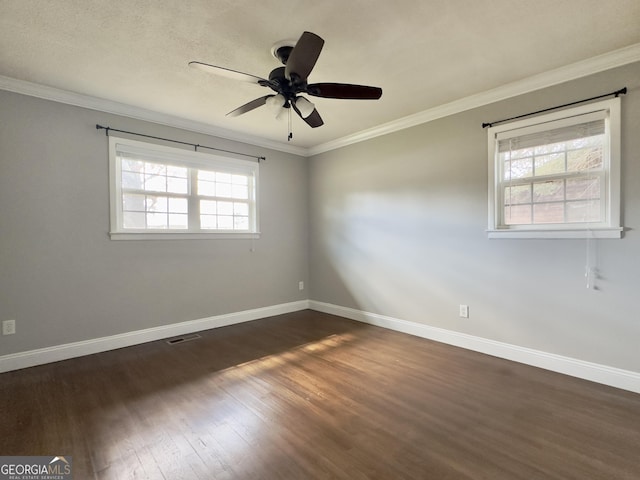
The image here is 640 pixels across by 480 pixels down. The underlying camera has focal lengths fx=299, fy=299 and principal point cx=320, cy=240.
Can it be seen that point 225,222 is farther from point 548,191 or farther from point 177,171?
point 548,191

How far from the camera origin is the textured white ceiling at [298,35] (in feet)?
6.26

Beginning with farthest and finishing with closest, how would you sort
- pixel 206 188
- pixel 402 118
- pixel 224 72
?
1. pixel 206 188
2. pixel 402 118
3. pixel 224 72

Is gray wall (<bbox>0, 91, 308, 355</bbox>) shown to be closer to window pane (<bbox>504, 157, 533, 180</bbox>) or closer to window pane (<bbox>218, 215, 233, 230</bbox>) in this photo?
window pane (<bbox>218, 215, 233, 230</bbox>)

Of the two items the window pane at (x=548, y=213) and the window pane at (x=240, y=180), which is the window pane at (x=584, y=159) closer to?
the window pane at (x=548, y=213)

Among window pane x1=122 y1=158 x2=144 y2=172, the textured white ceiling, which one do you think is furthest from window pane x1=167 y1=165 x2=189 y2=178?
the textured white ceiling

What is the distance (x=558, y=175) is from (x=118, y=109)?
14.9 ft

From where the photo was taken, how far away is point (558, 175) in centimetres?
276

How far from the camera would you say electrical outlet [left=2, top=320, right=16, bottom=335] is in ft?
9.00

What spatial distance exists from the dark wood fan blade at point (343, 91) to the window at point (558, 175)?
163 cm

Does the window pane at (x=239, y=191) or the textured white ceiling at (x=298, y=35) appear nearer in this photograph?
the textured white ceiling at (x=298, y=35)

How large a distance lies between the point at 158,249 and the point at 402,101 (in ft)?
10.9

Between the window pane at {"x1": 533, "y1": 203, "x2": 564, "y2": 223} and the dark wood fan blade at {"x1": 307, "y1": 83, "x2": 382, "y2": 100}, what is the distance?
195cm

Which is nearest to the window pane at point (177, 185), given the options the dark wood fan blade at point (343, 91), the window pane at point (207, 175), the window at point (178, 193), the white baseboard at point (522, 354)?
the window at point (178, 193)

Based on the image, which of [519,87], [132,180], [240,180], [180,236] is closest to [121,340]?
[180,236]
